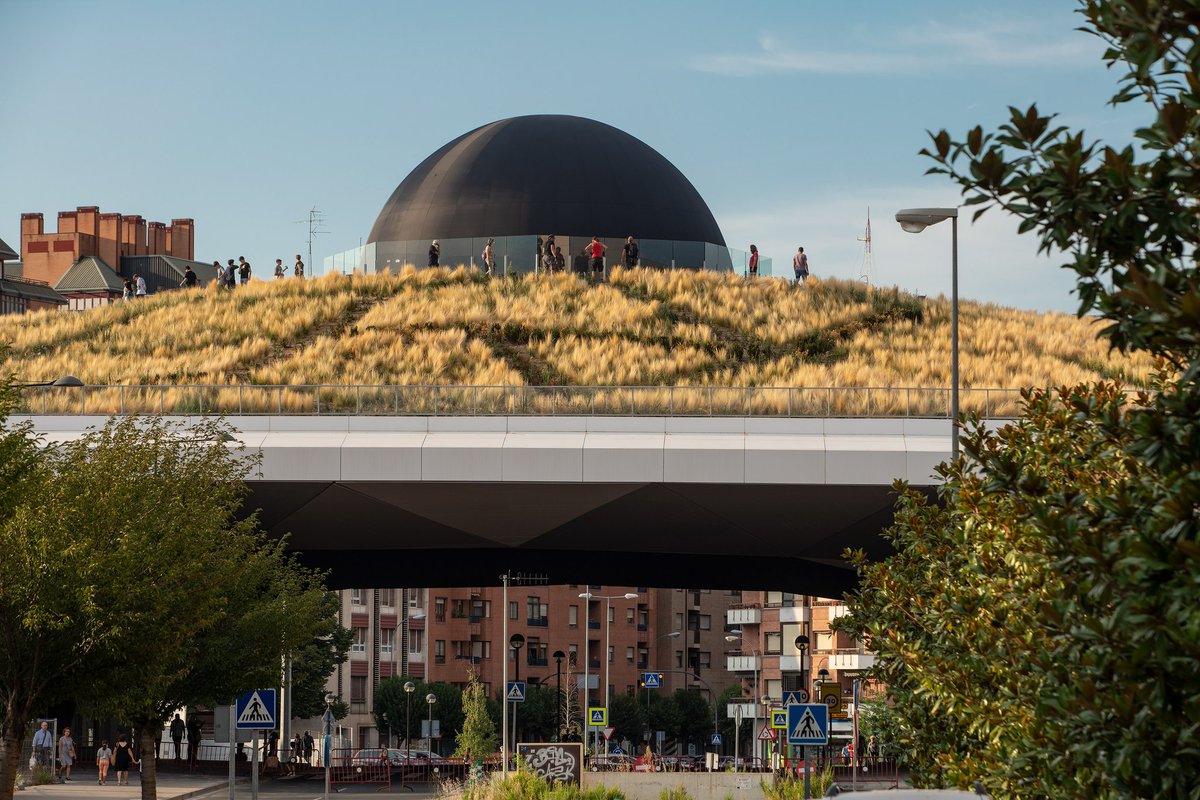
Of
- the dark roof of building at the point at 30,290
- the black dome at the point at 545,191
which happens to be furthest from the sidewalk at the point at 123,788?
the dark roof of building at the point at 30,290

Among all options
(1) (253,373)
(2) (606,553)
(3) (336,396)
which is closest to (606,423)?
(3) (336,396)

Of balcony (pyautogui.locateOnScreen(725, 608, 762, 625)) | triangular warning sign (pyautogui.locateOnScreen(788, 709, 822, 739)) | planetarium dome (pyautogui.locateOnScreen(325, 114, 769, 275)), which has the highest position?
planetarium dome (pyautogui.locateOnScreen(325, 114, 769, 275))

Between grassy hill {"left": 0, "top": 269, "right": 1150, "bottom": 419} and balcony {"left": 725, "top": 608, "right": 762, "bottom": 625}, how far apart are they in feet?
179

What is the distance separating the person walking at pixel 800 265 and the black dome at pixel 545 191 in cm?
1047

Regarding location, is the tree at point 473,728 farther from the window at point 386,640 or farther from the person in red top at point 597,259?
the window at point 386,640

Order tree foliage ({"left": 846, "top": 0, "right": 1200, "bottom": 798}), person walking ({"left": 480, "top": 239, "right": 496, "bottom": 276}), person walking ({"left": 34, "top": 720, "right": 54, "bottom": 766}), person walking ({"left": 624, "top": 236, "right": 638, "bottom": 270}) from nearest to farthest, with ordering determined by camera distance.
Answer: tree foliage ({"left": 846, "top": 0, "right": 1200, "bottom": 798}) < person walking ({"left": 34, "top": 720, "right": 54, "bottom": 766}) < person walking ({"left": 480, "top": 239, "right": 496, "bottom": 276}) < person walking ({"left": 624, "top": 236, "right": 638, "bottom": 270})

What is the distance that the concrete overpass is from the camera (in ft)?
147

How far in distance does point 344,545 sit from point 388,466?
35.1ft

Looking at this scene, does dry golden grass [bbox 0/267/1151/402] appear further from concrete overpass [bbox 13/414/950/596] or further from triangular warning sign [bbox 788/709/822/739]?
triangular warning sign [bbox 788/709/822/739]

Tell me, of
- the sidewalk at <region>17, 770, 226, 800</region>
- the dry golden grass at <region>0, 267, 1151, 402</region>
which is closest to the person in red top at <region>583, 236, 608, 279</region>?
the dry golden grass at <region>0, 267, 1151, 402</region>

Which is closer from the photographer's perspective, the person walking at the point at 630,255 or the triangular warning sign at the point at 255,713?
the triangular warning sign at the point at 255,713

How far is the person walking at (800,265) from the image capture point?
84.6 meters

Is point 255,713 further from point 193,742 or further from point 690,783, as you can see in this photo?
point 193,742

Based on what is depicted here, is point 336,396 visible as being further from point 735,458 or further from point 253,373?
point 253,373
